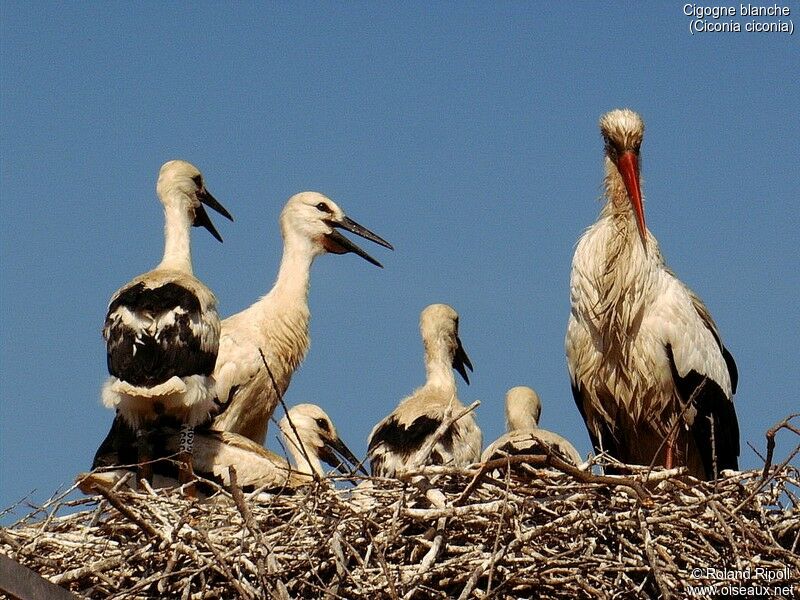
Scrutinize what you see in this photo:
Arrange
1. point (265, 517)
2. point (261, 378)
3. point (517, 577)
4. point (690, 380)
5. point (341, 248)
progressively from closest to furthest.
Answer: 1. point (517, 577)
2. point (265, 517)
3. point (690, 380)
4. point (261, 378)
5. point (341, 248)

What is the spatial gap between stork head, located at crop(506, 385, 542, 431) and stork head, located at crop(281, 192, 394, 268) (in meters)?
1.01

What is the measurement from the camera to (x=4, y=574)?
4.32 meters

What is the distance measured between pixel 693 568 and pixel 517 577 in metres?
0.62

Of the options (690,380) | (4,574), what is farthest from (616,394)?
(4,574)

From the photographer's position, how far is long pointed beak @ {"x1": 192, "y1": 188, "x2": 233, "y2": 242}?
28.8 feet

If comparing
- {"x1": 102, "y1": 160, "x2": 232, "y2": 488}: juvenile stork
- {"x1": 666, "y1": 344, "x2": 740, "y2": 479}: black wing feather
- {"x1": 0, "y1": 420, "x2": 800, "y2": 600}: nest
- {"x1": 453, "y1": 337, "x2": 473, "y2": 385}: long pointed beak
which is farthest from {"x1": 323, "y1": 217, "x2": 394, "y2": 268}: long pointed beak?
Result: {"x1": 0, "y1": 420, "x2": 800, "y2": 600}: nest

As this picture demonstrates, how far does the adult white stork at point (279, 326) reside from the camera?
8.14 meters

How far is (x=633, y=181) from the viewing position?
727 cm

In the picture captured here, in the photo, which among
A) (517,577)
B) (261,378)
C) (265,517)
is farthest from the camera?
(261,378)

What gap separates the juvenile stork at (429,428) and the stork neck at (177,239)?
1.23m

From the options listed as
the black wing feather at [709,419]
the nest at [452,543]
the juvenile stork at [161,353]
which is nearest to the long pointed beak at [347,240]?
the juvenile stork at [161,353]

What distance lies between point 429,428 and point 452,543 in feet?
6.91

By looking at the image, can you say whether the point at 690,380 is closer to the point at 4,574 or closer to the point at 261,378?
the point at 261,378

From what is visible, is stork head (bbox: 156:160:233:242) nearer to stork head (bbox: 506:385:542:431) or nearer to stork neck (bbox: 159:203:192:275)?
stork neck (bbox: 159:203:192:275)
